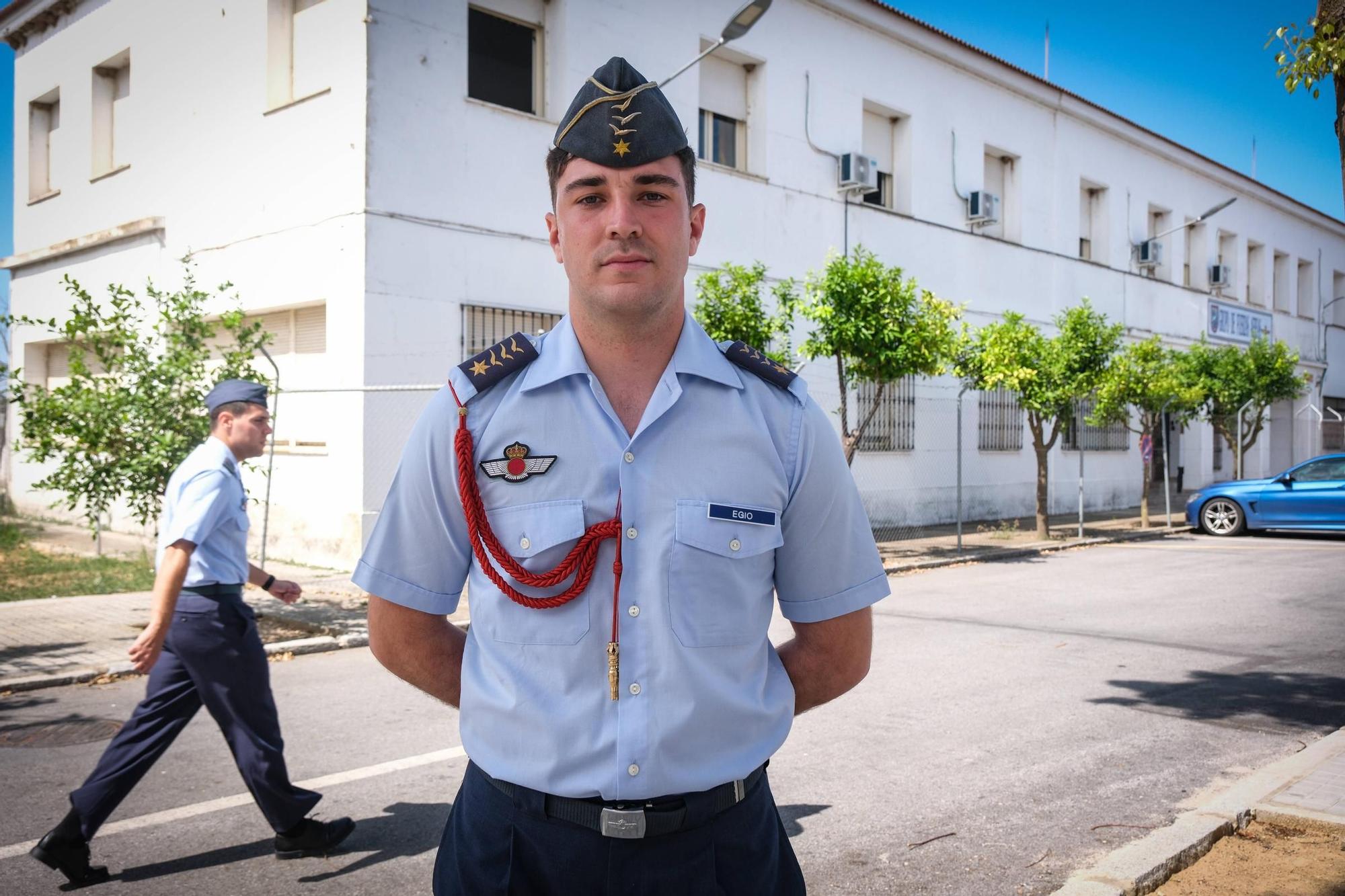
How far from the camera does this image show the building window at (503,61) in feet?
45.2

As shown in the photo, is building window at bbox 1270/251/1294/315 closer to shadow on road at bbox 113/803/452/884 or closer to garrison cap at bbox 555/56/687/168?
shadow on road at bbox 113/803/452/884

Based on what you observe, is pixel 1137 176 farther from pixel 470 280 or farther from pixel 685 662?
pixel 685 662

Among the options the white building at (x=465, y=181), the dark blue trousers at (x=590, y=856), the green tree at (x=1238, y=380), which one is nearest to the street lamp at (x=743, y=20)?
the white building at (x=465, y=181)

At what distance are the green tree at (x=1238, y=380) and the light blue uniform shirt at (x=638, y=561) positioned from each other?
933 inches

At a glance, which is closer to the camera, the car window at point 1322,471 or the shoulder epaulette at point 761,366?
the shoulder epaulette at point 761,366

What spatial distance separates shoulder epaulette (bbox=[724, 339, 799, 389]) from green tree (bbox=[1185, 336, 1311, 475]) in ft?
77.4

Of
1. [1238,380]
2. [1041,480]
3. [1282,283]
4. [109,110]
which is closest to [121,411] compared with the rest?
[109,110]

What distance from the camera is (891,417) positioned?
63.0 ft

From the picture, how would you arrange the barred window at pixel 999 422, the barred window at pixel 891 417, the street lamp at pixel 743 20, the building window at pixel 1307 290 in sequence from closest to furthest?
the street lamp at pixel 743 20, the barred window at pixel 891 417, the barred window at pixel 999 422, the building window at pixel 1307 290

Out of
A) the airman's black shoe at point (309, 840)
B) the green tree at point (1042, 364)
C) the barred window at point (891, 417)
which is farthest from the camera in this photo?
the barred window at point (891, 417)

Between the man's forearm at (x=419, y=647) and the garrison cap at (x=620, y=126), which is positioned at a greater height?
the garrison cap at (x=620, y=126)

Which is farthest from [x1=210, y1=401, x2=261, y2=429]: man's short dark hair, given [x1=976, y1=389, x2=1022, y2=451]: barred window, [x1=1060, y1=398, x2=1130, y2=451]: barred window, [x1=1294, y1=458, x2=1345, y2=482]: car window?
[x1=1060, y1=398, x2=1130, y2=451]: barred window

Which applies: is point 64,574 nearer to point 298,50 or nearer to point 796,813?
point 298,50

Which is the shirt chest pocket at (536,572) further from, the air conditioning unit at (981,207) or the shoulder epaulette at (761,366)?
the air conditioning unit at (981,207)
